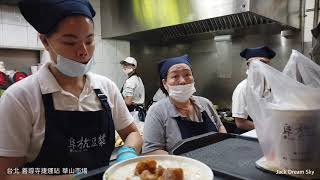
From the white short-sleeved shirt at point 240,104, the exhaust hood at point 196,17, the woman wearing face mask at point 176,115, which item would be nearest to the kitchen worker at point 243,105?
the white short-sleeved shirt at point 240,104

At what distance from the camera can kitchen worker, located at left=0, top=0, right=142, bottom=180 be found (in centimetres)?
96

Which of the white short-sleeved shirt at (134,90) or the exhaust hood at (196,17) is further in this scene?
the white short-sleeved shirt at (134,90)

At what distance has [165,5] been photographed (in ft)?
10.3

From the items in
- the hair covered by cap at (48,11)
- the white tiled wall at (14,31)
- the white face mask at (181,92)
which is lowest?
the white face mask at (181,92)

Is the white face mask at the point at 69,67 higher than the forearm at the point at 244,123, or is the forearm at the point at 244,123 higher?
the white face mask at the point at 69,67

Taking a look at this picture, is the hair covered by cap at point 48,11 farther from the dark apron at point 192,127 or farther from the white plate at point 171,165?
the dark apron at point 192,127

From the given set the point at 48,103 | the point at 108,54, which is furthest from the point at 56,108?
the point at 108,54

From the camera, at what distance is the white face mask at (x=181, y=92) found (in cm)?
170

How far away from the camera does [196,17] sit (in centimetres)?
279

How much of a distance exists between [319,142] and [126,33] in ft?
11.7

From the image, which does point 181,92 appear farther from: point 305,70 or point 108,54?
point 108,54

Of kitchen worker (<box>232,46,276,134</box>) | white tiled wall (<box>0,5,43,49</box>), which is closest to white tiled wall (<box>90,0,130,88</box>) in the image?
white tiled wall (<box>0,5,43,49</box>)

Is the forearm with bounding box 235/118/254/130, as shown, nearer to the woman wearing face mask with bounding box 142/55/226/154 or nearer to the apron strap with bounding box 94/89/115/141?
the woman wearing face mask with bounding box 142/55/226/154

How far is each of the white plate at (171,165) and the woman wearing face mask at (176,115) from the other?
838mm
